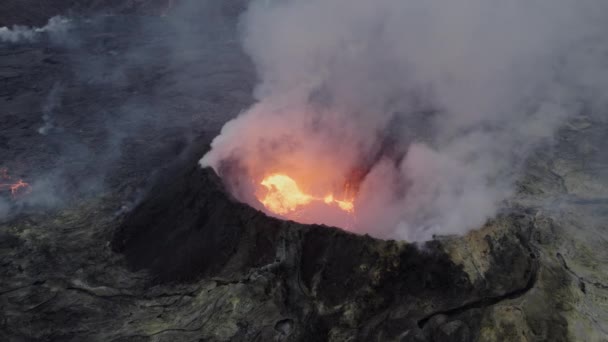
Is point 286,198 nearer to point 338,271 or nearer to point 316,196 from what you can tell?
point 316,196

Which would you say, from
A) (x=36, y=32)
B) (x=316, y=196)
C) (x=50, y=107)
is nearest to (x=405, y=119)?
(x=316, y=196)

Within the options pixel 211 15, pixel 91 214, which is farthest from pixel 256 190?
pixel 211 15

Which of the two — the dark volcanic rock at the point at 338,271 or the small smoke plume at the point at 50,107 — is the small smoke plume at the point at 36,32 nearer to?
the small smoke plume at the point at 50,107

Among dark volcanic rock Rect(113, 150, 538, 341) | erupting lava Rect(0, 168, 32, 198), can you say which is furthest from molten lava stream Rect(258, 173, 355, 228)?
erupting lava Rect(0, 168, 32, 198)

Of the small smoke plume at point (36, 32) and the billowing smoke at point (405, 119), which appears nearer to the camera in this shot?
the billowing smoke at point (405, 119)

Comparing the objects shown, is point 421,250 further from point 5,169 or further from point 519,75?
point 5,169

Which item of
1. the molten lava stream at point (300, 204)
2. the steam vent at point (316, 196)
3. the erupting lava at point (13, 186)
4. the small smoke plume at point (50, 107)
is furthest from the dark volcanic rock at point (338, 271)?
the small smoke plume at point (50, 107)

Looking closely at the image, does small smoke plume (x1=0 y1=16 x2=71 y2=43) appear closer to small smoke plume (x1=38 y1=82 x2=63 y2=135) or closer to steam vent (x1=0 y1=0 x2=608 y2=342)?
steam vent (x1=0 y1=0 x2=608 y2=342)
